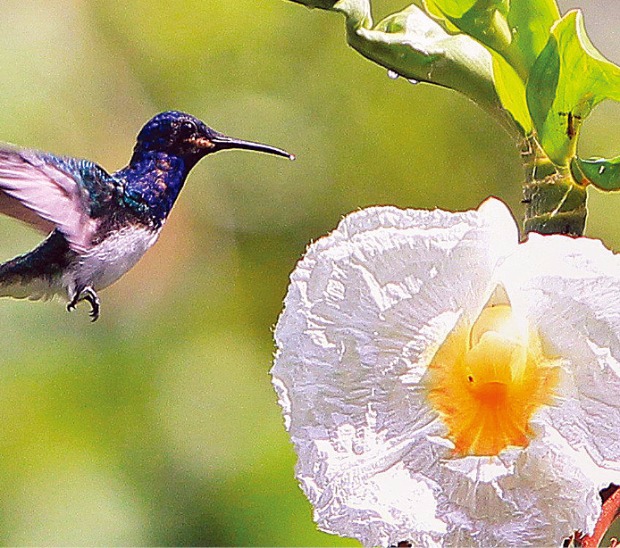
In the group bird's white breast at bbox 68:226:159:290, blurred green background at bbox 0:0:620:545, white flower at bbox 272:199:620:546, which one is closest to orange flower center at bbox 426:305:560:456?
white flower at bbox 272:199:620:546

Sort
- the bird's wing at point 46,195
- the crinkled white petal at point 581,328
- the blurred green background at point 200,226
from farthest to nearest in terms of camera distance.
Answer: the blurred green background at point 200,226, the bird's wing at point 46,195, the crinkled white petal at point 581,328

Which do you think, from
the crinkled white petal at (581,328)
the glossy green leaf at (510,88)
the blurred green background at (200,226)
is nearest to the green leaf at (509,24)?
the glossy green leaf at (510,88)

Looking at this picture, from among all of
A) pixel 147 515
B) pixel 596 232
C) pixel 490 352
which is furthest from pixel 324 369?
pixel 596 232

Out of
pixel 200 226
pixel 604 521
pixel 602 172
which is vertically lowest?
pixel 200 226

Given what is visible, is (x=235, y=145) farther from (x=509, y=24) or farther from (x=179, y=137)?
(x=509, y=24)

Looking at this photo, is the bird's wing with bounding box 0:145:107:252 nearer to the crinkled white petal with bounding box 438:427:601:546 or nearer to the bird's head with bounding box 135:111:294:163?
the bird's head with bounding box 135:111:294:163

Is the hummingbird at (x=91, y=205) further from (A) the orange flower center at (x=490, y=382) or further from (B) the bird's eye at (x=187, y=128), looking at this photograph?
(A) the orange flower center at (x=490, y=382)

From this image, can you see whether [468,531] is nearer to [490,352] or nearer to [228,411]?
[490,352]

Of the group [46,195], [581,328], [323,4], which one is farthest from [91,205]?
[581,328]
